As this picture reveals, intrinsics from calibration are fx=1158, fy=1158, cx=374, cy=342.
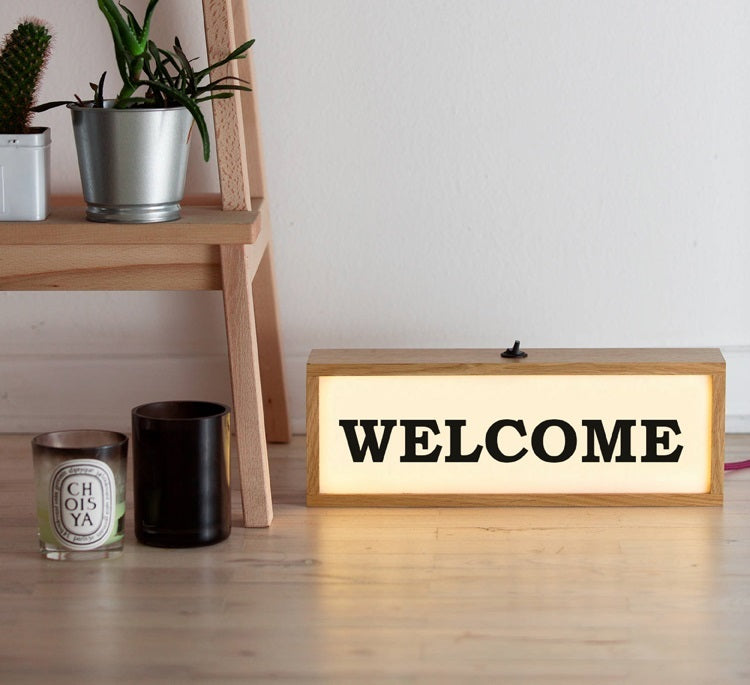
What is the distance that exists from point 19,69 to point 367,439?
1.97ft

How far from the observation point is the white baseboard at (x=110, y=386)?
1.78 m

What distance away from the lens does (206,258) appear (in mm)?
1327

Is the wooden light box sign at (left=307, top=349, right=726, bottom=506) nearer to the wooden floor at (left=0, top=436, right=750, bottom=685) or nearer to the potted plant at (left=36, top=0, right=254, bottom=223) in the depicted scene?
the wooden floor at (left=0, top=436, right=750, bottom=685)

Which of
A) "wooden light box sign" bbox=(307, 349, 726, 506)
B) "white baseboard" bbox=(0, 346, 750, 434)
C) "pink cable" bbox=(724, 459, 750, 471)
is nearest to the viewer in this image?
"wooden light box sign" bbox=(307, 349, 726, 506)

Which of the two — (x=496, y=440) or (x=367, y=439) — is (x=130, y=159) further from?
(x=496, y=440)

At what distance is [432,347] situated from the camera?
1755mm

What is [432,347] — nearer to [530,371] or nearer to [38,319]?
[530,371]

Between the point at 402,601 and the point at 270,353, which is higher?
the point at 270,353

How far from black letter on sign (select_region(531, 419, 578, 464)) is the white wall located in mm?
323

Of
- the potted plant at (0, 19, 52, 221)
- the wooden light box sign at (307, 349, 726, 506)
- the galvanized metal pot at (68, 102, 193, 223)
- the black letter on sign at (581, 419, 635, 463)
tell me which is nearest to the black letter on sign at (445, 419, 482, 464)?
the wooden light box sign at (307, 349, 726, 506)

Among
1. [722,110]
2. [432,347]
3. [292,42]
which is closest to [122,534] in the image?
[432,347]

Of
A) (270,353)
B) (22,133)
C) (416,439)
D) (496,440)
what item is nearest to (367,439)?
(416,439)

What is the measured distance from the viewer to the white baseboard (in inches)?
70.0

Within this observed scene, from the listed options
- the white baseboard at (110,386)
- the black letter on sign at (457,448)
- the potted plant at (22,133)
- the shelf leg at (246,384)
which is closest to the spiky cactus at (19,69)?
the potted plant at (22,133)
